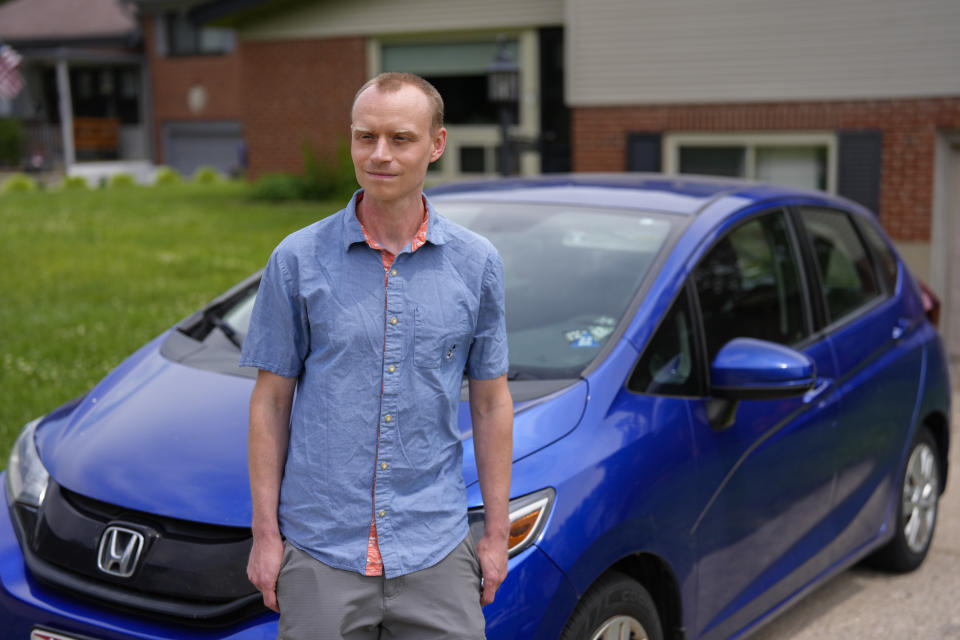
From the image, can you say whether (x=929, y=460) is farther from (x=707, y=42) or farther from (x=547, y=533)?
(x=707, y=42)

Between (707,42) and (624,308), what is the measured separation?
1016 cm

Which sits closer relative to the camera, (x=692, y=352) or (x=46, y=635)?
(x=46, y=635)

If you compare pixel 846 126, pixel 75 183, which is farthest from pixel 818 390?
pixel 75 183

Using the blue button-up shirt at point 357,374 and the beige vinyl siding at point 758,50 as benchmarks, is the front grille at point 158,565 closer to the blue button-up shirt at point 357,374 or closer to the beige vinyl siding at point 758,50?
the blue button-up shirt at point 357,374

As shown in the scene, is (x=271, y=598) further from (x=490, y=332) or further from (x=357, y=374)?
(x=490, y=332)

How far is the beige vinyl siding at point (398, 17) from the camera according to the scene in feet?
52.3

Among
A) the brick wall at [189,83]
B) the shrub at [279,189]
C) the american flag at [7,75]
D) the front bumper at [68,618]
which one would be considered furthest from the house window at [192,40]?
the front bumper at [68,618]

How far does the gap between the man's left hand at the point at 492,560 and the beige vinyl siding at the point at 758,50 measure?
35.5 ft

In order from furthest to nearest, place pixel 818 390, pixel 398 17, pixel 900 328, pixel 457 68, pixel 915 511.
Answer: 1. pixel 398 17
2. pixel 457 68
3. pixel 915 511
4. pixel 900 328
5. pixel 818 390

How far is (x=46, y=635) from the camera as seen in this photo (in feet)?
9.05

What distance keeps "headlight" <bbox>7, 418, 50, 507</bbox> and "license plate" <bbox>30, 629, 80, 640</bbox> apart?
381 millimetres

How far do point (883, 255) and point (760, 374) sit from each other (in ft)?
6.22

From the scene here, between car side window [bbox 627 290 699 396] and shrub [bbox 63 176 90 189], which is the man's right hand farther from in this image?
shrub [bbox 63 176 90 189]

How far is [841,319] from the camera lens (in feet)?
14.0
